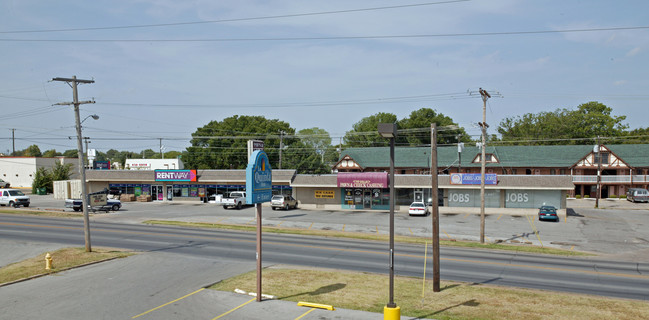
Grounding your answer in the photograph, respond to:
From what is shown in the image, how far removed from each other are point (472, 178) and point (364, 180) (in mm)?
12290

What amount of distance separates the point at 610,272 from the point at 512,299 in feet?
33.0

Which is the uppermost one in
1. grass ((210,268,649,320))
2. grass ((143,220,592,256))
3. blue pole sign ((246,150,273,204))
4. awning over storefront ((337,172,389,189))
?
blue pole sign ((246,150,273,204))

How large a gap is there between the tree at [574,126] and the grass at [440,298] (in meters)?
78.4

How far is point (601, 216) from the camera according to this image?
4675 cm

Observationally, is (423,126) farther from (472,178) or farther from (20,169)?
(20,169)

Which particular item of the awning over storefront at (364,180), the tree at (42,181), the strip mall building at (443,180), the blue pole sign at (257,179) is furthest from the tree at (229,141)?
the blue pole sign at (257,179)

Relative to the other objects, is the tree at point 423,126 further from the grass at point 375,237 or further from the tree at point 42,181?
the tree at point 42,181

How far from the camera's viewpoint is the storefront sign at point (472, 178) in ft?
158

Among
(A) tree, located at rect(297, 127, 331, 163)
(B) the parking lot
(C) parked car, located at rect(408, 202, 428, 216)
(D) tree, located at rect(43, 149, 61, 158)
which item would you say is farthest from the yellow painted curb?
(D) tree, located at rect(43, 149, 61, 158)

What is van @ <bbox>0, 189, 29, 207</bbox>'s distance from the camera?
51222 millimetres

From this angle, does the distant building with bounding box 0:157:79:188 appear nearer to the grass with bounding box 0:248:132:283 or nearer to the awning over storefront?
the awning over storefront

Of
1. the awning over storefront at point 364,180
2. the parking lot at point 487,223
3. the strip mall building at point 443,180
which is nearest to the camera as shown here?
the parking lot at point 487,223

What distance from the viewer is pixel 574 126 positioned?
297 ft

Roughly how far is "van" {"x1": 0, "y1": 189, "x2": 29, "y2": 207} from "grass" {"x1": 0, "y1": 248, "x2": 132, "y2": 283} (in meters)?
34.2
